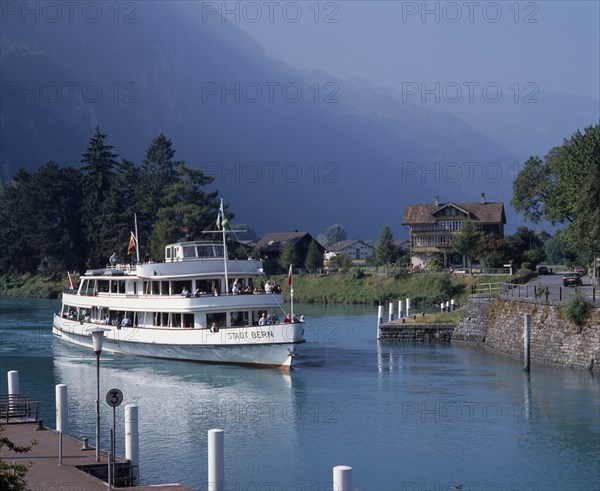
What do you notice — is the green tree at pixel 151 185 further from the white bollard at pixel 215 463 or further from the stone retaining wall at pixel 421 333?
the white bollard at pixel 215 463

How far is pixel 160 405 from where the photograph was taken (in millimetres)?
42375

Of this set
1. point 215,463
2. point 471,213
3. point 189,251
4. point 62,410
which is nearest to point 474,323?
point 189,251

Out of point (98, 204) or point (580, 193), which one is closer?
point (580, 193)

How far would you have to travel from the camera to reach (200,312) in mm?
53750

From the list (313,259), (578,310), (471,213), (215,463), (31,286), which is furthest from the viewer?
(31,286)

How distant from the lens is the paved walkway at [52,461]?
2247 cm

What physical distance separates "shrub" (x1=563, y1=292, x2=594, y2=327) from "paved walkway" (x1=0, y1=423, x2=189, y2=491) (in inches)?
1147

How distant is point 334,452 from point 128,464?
10.4m

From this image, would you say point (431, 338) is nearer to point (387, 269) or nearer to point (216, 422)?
point (216, 422)

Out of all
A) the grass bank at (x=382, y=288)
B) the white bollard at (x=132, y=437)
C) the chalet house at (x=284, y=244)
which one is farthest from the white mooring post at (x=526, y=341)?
the chalet house at (x=284, y=244)

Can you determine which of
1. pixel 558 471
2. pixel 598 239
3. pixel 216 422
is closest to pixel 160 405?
pixel 216 422

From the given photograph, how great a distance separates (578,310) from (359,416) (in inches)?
598

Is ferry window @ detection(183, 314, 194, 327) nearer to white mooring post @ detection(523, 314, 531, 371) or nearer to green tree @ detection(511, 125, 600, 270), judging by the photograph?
white mooring post @ detection(523, 314, 531, 371)

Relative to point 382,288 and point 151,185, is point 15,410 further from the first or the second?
point 151,185
